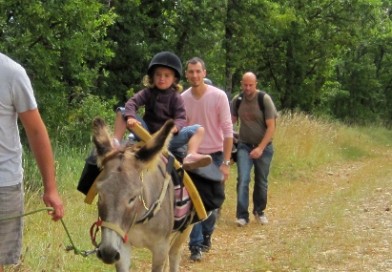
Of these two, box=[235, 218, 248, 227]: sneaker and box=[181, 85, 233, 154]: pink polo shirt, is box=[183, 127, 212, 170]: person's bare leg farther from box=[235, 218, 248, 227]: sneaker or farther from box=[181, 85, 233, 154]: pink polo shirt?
box=[235, 218, 248, 227]: sneaker

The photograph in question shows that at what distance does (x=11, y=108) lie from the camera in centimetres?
380

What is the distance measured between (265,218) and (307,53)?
69.1ft

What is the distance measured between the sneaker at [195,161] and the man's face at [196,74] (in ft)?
6.27

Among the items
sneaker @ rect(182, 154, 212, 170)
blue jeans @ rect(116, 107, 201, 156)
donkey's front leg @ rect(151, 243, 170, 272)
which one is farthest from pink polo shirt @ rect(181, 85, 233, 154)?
donkey's front leg @ rect(151, 243, 170, 272)

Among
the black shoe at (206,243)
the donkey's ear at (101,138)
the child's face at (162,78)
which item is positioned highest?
the child's face at (162,78)

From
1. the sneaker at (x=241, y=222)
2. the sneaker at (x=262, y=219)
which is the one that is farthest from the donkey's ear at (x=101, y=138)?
the sneaker at (x=262, y=219)

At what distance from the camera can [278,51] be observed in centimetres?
3109

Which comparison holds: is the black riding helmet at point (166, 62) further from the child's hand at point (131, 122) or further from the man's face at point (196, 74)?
the man's face at point (196, 74)

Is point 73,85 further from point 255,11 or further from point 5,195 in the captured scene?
point 255,11

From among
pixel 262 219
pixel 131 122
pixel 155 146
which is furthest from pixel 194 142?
pixel 262 219

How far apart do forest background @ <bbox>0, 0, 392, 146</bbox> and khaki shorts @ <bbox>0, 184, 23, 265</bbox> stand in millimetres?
7007

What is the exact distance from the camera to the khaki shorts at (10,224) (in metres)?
3.89

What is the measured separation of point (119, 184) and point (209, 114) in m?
3.43

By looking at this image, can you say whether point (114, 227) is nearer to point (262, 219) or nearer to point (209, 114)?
point (209, 114)
